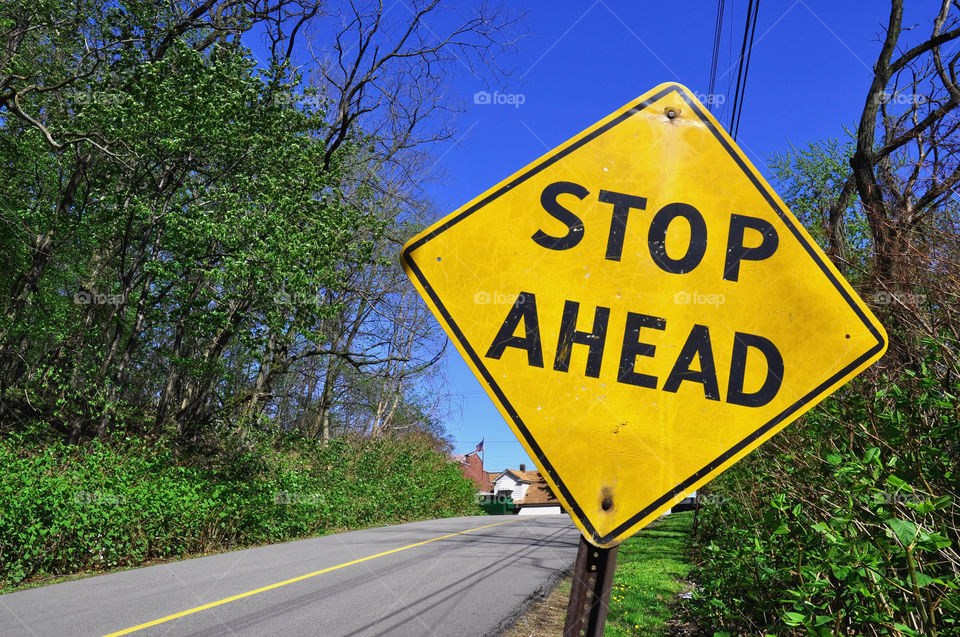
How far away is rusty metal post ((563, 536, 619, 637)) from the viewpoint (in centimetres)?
162

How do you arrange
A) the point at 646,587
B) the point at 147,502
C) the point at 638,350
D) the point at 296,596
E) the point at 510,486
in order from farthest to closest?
1. the point at 510,486
2. the point at 147,502
3. the point at 646,587
4. the point at 296,596
5. the point at 638,350

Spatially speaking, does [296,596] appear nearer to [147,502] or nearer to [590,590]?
[147,502]

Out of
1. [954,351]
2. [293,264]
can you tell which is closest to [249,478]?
[293,264]

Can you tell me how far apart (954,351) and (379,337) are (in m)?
21.2

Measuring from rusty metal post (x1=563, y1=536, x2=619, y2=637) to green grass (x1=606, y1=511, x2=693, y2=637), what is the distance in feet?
15.8

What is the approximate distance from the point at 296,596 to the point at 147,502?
15.6 ft

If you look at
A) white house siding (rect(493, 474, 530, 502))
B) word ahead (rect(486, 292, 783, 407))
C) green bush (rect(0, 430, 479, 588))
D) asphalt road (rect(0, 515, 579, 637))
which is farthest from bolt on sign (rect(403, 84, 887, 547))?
white house siding (rect(493, 474, 530, 502))

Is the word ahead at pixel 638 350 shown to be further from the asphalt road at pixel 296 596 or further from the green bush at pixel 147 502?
the green bush at pixel 147 502

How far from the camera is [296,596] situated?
304 inches

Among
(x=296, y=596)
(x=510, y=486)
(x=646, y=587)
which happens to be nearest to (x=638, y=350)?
(x=296, y=596)

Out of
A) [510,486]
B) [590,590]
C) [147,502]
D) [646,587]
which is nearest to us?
[590,590]

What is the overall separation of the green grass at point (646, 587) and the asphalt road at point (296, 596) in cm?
127

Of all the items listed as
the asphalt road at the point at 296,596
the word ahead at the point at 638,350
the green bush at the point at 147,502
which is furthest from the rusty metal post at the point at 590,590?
the green bush at the point at 147,502

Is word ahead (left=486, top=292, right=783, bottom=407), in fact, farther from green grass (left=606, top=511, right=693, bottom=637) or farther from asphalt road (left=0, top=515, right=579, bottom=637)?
asphalt road (left=0, top=515, right=579, bottom=637)
